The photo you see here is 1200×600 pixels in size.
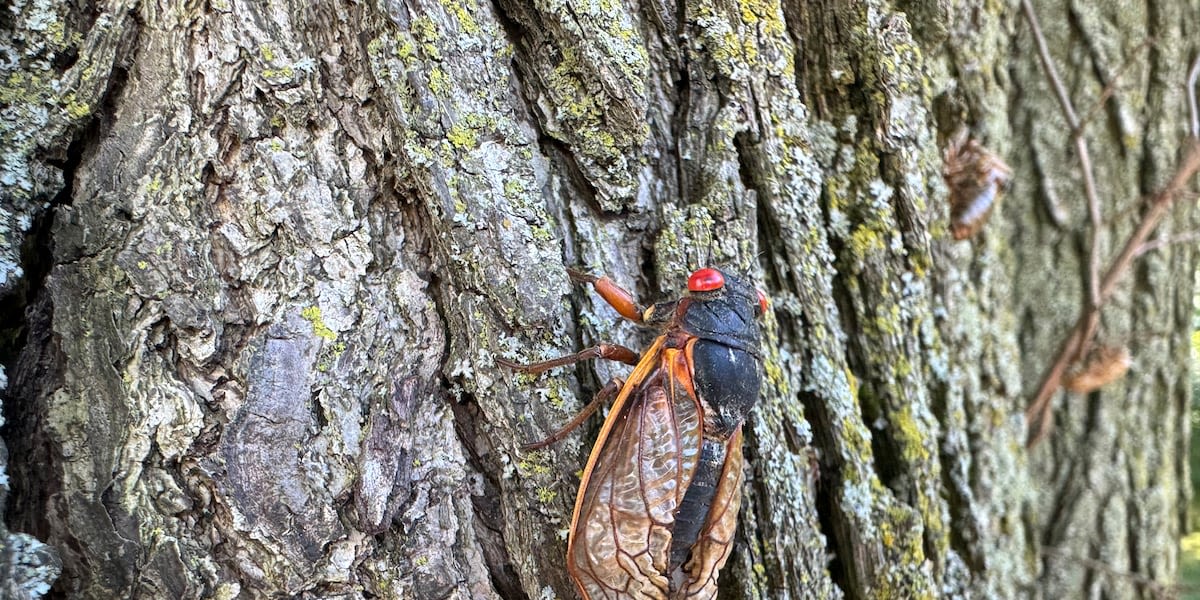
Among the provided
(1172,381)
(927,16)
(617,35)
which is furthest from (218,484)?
(1172,381)

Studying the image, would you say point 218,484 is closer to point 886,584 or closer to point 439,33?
point 439,33

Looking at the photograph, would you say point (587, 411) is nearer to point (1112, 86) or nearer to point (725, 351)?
point (725, 351)

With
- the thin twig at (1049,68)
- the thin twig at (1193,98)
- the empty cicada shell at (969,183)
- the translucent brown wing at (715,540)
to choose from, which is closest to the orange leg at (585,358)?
the translucent brown wing at (715,540)

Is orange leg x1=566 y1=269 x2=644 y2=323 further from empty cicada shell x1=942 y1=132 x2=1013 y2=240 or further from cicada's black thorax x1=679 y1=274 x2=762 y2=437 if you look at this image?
empty cicada shell x1=942 y1=132 x2=1013 y2=240

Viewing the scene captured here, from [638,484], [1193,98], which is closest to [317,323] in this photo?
[638,484]

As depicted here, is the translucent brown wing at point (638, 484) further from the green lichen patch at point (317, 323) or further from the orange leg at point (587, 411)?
the green lichen patch at point (317, 323)

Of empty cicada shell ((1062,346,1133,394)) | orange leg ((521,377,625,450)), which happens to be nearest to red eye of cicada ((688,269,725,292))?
orange leg ((521,377,625,450))
